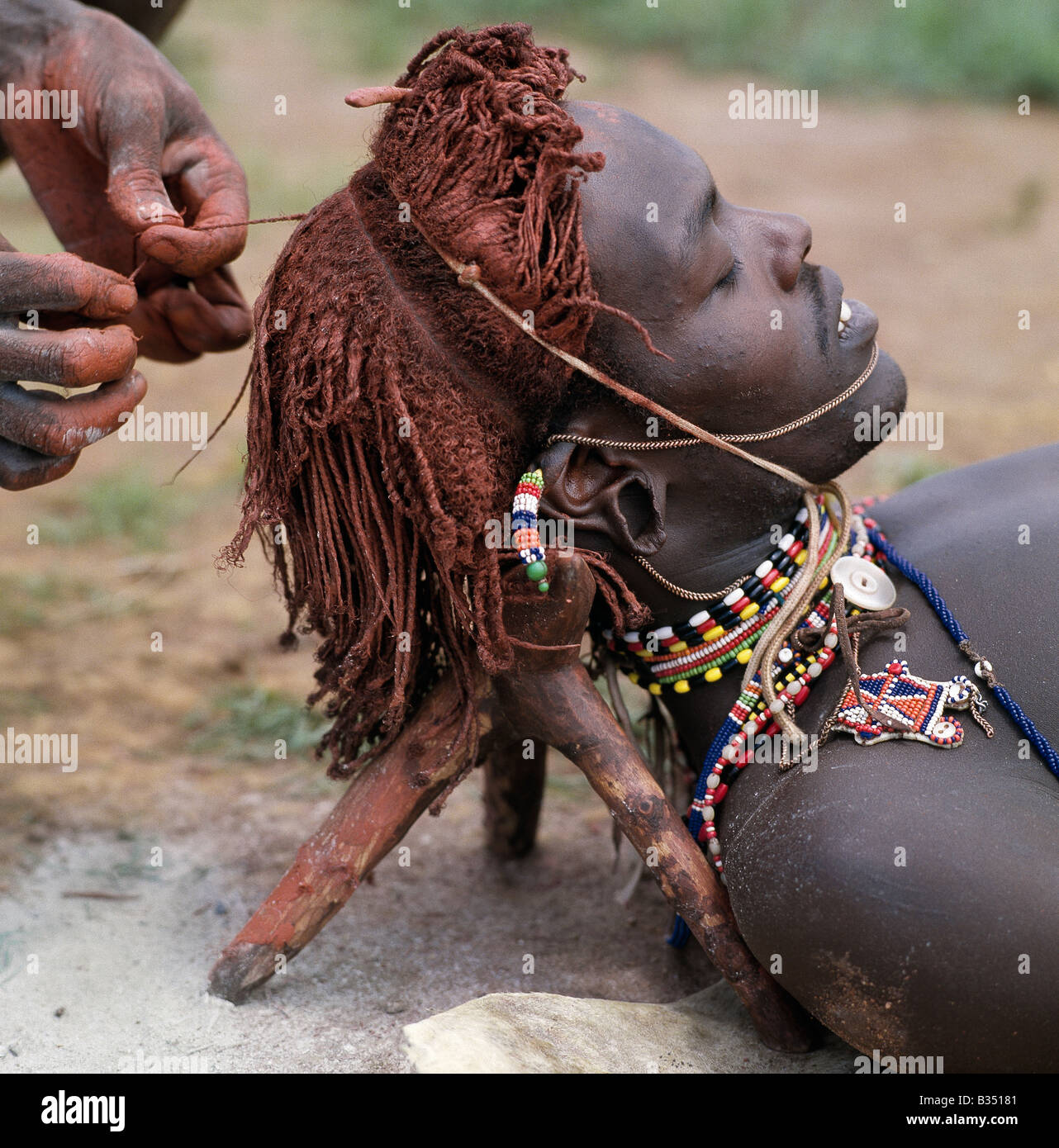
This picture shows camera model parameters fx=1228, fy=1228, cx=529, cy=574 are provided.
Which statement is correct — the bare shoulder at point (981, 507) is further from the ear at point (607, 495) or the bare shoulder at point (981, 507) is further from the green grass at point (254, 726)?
the green grass at point (254, 726)

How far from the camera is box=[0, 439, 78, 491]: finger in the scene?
1958 mm

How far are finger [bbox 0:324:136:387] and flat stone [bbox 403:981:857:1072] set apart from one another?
3.54 ft

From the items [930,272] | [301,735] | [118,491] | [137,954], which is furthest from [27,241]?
[137,954]

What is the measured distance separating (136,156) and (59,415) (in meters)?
0.57

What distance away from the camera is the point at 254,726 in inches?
126

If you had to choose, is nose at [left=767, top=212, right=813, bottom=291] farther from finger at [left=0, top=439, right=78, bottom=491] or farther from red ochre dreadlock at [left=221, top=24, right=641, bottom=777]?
finger at [left=0, top=439, right=78, bottom=491]

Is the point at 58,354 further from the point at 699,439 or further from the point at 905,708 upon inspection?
the point at 905,708

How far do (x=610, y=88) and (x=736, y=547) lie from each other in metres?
7.10

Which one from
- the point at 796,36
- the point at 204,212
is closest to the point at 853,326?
the point at 204,212

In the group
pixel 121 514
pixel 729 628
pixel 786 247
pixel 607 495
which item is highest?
pixel 786 247

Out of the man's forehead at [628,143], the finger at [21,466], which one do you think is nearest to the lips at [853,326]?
the man's forehead at [628,143]

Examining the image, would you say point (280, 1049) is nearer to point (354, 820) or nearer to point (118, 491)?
point (354, 820)

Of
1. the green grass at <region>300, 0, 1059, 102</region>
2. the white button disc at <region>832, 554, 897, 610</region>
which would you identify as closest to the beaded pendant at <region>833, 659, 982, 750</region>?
the white button disc at <region>832, 554, 897, 610</region>

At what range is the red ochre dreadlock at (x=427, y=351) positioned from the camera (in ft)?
5.86
